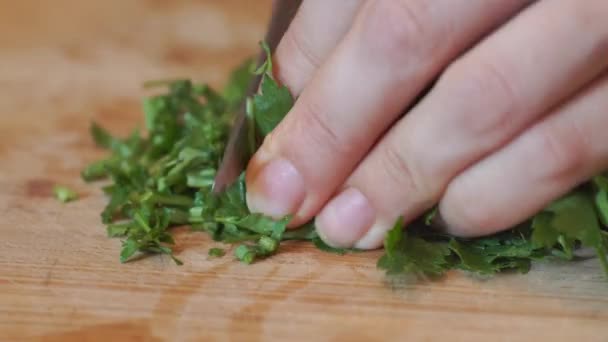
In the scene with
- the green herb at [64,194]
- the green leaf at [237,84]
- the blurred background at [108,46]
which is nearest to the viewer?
the green herb at [64,194]

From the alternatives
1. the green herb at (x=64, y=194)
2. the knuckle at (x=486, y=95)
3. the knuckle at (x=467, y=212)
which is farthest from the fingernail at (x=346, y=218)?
the green herb at (x=64, y=194)

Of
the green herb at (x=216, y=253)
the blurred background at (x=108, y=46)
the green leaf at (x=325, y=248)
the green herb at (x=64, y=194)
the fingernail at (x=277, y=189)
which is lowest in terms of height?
the blurred background at (x=108, y=46)

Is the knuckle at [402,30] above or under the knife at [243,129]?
above

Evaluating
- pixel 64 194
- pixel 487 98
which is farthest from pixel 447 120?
pixel 64 194

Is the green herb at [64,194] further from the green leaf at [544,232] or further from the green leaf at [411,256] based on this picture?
the green leaf at [544,232]

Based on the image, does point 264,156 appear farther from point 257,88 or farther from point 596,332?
point 596,332

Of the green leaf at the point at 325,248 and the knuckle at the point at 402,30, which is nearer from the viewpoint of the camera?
the knuckle at the point at 402,30

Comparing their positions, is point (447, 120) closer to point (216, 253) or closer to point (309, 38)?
point (309, 38)

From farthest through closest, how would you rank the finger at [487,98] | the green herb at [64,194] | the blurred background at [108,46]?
the blurred background at [108,46] < the green herb at [64,194] < the finger at [487,98]

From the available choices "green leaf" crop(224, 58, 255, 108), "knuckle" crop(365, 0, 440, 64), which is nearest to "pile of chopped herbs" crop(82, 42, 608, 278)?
"green leaf" crop(224, 58, 255, 108)
